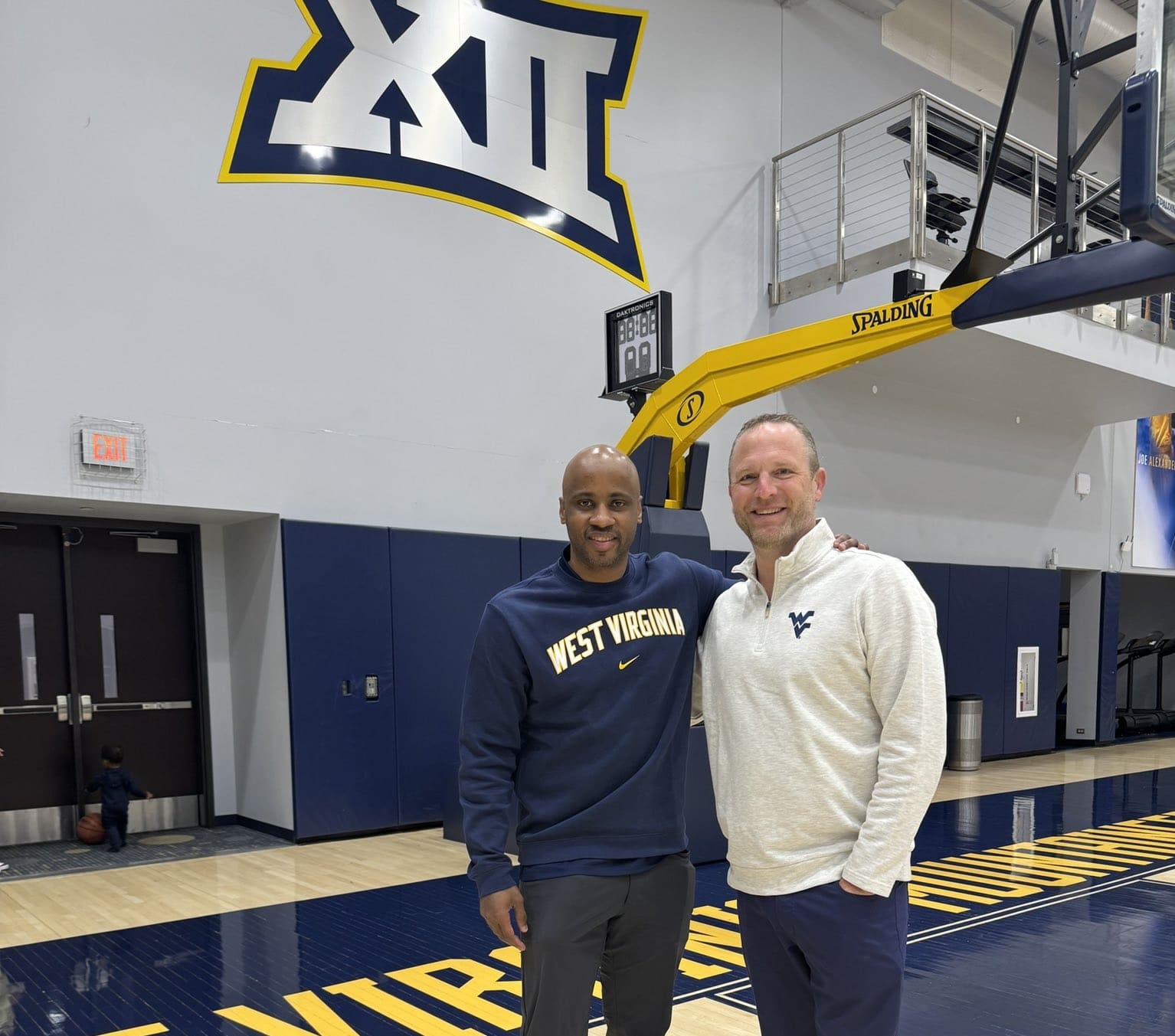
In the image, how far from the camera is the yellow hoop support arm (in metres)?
5.47

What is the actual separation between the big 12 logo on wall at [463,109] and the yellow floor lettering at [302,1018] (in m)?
5.69

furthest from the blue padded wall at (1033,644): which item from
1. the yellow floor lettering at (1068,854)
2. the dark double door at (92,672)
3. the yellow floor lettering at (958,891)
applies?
the dark double door at (92,672)

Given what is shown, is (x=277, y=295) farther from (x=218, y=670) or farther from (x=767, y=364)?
(x=767, y=364)

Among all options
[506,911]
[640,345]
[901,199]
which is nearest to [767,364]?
[640,345]

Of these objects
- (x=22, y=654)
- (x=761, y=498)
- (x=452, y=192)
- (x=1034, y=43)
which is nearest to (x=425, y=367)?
(x=452, y=192)

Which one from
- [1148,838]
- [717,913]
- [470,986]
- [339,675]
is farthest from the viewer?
[339,675]

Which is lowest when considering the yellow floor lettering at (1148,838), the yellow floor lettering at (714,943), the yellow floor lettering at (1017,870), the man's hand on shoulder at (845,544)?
the yellow floor lettering at (1148,838)

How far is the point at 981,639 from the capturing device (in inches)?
473

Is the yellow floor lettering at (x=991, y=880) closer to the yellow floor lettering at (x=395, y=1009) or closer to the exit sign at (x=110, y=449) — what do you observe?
the yellow floor lettering at (x=395, y=1009)

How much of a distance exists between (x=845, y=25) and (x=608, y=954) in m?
11.7

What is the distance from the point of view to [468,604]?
8.22m

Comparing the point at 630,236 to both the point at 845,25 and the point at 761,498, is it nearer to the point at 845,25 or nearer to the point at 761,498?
the point at 845,25

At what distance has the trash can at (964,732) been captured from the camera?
11414 millimetres

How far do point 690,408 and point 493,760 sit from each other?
4.57 metres
